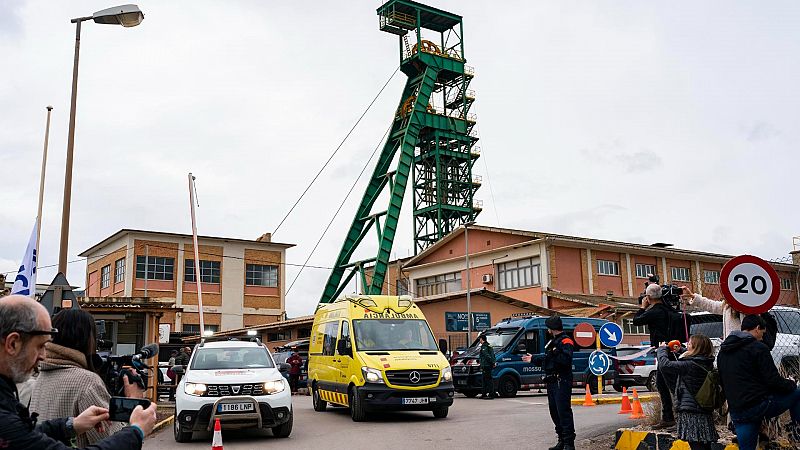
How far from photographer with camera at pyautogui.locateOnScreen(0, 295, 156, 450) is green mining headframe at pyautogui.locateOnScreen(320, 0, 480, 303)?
→ 40.8 m

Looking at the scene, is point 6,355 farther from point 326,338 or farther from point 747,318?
point 326,338

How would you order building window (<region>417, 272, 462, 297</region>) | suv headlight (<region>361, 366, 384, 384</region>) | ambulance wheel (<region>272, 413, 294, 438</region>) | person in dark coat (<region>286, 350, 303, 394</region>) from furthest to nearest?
Answer: building window (<region>417, 272, 462, 297</region>) → person in dark coat (<region>286, 350, 303, 394</region>) → suv headlight (<region>361, 366, 384, 384</region>) → ambulance wheel (<region>272, 413, 294, 438</region>)

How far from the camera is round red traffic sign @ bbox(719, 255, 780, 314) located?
25.7ft

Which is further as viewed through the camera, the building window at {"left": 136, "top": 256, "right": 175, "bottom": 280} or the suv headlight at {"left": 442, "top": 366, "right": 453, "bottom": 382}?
the building window at {"left": 136, "top": 256, "right": 175, "bottom": 280}

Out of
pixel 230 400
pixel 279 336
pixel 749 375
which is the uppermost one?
pixel 279 336

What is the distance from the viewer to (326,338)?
58.3 feet

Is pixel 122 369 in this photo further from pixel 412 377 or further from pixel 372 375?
pixel 412 377

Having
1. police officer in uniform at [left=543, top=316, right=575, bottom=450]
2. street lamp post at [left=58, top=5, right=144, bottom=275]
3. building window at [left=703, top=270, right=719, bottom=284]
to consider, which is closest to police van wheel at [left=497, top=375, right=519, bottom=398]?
police officer in uniform at [left=543, top=316, right=575, bottom=450]

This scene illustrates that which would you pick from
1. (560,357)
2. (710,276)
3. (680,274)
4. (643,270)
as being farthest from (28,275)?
(710,276)

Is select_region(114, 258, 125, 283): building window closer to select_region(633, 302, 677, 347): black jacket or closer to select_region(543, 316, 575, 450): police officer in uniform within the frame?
select_region(543, 316, 575, 450): police officer in uniform

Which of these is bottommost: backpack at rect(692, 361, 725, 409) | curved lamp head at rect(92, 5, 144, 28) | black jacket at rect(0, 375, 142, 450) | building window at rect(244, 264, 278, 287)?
backpack at rect(692, 361, 725, 409)

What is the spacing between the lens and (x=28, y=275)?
13648mm

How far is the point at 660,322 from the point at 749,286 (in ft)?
7.52

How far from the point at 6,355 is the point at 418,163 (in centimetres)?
5484
